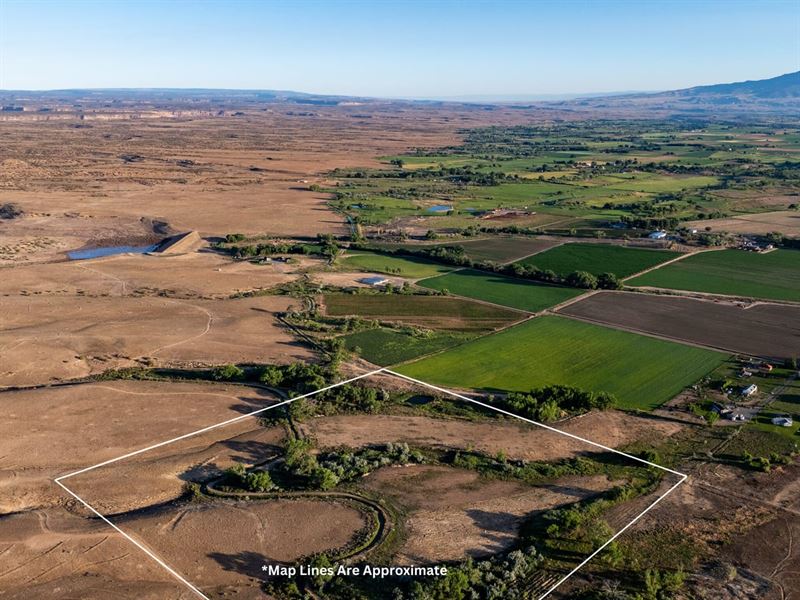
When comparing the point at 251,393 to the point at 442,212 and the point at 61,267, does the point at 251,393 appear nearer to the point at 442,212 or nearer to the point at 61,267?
the point at 61,267

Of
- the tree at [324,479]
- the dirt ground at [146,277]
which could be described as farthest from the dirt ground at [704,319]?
the dirt ground at [146,277]

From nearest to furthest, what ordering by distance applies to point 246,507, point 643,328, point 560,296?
point 246,507, point 643,328, point 560,296

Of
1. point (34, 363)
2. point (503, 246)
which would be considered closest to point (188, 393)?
point (34, 363)

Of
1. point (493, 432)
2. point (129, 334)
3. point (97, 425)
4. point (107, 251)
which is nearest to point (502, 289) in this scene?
point (493, 432)

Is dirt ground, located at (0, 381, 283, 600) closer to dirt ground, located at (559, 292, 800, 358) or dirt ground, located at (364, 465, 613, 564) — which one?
dirt ground, located at (364, 465, 613, 564)

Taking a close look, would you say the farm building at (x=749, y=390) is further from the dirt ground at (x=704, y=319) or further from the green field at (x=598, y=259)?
the green field at (x=598, y=259)

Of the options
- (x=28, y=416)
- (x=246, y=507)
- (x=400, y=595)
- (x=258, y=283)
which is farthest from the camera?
(x=258, y=283)

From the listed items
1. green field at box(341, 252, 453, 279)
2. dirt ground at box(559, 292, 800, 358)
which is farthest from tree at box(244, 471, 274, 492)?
green field at box(341, 252, 453, 279)
